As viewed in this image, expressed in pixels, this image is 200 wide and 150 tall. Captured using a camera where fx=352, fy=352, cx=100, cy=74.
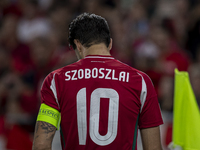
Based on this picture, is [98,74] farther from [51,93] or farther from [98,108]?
[51,93]

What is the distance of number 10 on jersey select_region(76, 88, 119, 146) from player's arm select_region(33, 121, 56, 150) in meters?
0.21

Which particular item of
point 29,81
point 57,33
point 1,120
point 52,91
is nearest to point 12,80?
point 29,81

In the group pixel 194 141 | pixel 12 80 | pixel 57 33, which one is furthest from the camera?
pixel 57 33

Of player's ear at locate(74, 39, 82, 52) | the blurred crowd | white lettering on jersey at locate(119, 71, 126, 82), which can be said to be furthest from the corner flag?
the blurred crowd

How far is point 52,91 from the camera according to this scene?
2.48m

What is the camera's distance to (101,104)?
2.43 metres

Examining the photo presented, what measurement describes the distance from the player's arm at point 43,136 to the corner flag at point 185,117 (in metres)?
1.12

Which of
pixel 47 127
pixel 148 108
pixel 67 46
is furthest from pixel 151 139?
pixel 67 46

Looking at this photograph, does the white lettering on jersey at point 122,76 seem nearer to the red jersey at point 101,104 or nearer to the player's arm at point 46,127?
the red jersey at point 101,104

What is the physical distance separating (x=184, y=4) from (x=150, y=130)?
20.1ft

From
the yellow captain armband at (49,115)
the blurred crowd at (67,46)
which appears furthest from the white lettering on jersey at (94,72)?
the blurred crowd at (67,46)

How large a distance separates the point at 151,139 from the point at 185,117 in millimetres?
596

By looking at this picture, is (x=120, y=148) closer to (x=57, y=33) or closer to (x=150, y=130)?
(x=150, y=130)

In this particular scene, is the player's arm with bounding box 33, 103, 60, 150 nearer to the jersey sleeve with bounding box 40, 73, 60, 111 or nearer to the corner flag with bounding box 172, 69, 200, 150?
the jersey sleeve with bounding box 40, 73, 60, 111
